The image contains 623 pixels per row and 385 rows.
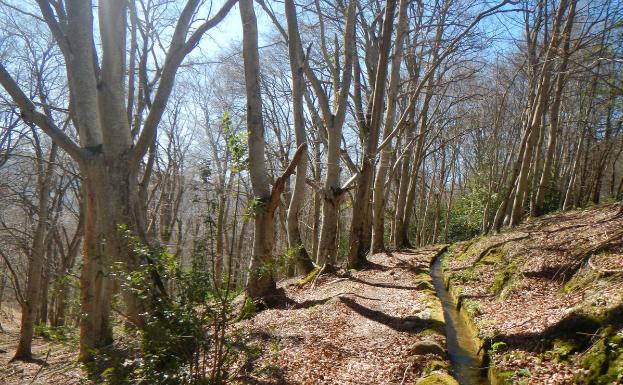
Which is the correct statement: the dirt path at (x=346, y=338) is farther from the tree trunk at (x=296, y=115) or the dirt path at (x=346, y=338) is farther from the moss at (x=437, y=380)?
the tree trunk at (x=296, y=115)

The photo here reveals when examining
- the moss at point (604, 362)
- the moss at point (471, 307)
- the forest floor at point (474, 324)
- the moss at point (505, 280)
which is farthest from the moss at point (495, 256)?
the moss at point (604, 362)

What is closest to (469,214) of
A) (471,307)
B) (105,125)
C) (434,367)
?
(471,307)

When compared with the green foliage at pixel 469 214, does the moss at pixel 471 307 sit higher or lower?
lower

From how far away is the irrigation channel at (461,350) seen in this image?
4.87m

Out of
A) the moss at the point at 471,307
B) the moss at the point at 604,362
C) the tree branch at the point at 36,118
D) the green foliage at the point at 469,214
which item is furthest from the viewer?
the green foliage at the point at 469,214

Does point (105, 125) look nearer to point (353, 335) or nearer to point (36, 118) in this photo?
point (36, 118)

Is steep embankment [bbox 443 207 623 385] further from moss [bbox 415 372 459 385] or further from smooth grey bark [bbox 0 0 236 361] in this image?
smooth grey bark [bbox 0 0 236 361]

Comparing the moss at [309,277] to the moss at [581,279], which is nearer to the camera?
the moss at [581,279]

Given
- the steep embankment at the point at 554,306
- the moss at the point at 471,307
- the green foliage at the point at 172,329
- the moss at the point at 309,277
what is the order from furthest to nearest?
1. the moss at the point at 309,277
2. the moss at the point at 471,307
3. the steep embankment at the point at 554,306
4. the green foliage at the point at 172,329

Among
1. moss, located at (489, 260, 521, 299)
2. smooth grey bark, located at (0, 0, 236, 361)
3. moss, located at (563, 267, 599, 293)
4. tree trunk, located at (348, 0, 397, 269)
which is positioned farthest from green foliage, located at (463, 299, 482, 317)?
smooth grey bark, located at (0, 0, 236, 361)

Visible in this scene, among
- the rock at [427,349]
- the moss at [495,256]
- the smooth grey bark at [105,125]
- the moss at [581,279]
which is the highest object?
the smooth grey bark at [105,125]

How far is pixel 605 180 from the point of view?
28.2 metres

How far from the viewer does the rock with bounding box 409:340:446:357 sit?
5.00m

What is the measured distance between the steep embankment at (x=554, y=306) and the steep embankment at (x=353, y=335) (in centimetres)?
71
